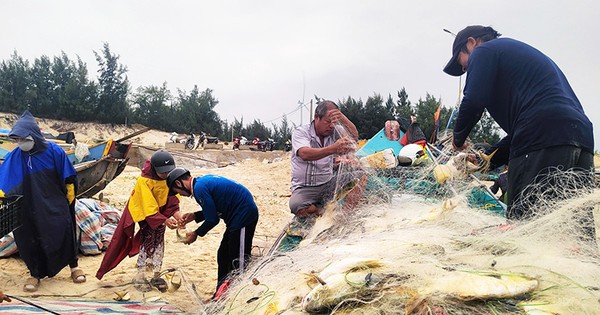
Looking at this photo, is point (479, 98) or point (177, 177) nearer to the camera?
point (479, 98)

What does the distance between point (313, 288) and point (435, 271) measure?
0.55 m

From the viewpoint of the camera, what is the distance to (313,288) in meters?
1.96

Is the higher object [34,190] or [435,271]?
[435,271]

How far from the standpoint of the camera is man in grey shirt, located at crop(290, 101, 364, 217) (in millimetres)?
4419

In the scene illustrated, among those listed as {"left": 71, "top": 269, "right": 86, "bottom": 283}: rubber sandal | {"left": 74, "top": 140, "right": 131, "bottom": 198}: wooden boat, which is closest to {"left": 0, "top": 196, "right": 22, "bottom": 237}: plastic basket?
{"left": 71, "top": 269, "right": 86, "bottom": 283}: rubber sandal

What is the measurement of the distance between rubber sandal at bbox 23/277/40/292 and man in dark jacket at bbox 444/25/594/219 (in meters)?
4.38

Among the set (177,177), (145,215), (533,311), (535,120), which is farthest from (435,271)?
(145,215)

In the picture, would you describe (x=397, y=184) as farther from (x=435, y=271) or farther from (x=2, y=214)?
(x=2, y=214)

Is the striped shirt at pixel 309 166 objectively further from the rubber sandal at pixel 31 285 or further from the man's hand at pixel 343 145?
the rubber sandal at pixel 31 285

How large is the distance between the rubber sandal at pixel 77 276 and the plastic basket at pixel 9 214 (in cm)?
108

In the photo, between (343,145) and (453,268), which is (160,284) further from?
(453,268)

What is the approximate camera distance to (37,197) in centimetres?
444

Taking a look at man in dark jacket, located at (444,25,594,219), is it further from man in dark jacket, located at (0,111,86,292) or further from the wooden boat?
the wooden boat

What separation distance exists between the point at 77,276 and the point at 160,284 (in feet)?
3.46
